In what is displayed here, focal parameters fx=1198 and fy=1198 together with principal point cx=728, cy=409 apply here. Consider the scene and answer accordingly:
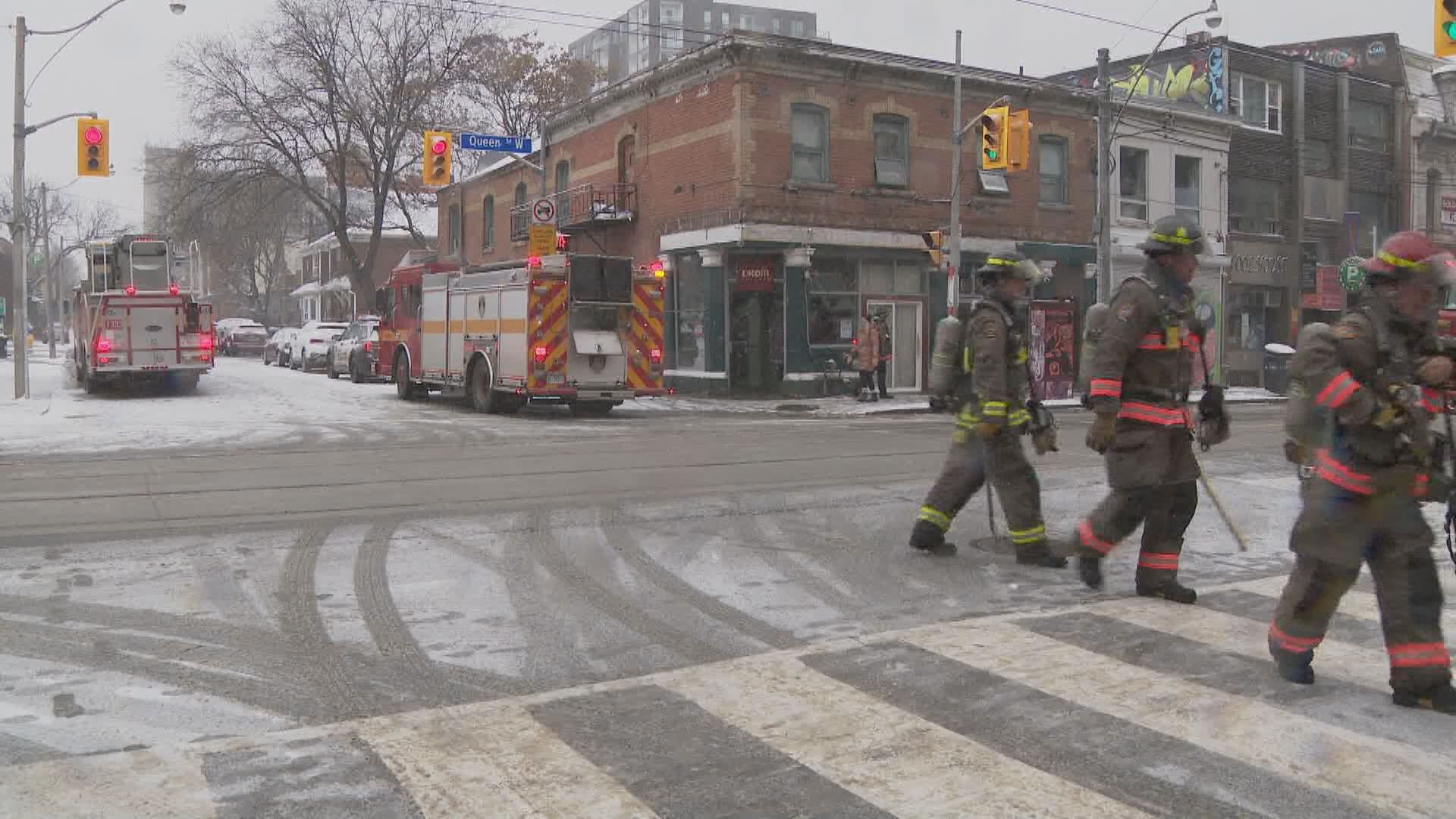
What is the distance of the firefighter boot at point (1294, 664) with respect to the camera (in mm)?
4648

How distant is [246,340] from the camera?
50.5m

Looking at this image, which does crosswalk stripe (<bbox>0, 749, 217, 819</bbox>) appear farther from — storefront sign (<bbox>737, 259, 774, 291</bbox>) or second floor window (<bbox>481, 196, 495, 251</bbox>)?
second floor window (<bbox>481, 196, 495, 251</bbox>)

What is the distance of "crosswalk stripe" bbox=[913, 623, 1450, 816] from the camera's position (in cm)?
370

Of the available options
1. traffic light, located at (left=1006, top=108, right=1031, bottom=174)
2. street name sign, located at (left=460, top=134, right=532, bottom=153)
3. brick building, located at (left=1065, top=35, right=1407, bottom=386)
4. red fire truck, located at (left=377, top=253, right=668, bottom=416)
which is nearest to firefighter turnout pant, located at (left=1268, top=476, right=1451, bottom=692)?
red fire truck, located at (left=377, top=253, right=668, bottom=416)

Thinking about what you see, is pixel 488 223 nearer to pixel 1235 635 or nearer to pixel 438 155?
pixel 438 155

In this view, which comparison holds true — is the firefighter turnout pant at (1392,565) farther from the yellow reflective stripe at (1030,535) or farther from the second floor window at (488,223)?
the second floor window at (488,223)

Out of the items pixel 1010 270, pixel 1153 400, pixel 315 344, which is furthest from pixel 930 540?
pixel 315 344

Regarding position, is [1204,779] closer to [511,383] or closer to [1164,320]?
[1164,320]

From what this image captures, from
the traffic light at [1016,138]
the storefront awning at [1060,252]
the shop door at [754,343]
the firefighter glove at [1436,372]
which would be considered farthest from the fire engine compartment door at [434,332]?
the firefighter glove at [1436,372]

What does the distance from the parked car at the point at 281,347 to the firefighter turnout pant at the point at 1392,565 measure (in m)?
36.9

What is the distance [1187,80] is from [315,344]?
25941 mm

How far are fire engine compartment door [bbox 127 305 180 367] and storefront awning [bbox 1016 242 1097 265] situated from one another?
1821 centimetres

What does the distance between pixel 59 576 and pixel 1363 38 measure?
40847mm

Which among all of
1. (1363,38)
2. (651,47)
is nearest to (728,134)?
(1363,38)
